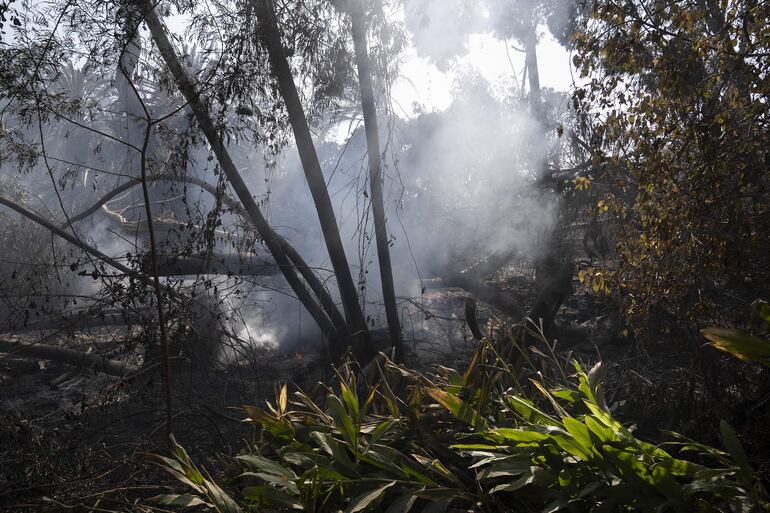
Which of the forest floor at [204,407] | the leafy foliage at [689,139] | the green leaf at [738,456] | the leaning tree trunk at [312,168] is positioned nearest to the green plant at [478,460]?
the green leaf at [738,456]

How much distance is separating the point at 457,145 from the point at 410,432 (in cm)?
1255

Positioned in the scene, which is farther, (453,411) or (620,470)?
(453,411)

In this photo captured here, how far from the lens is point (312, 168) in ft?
24.2

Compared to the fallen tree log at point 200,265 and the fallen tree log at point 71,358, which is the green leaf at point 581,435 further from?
the fallen tree log at point 71,358

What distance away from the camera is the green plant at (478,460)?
175 cm

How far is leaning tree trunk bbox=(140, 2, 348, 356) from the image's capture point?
639 centimetres

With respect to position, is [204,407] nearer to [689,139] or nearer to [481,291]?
[689,139]

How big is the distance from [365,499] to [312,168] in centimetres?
577

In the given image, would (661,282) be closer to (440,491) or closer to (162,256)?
(440,491)

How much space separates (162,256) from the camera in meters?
6.70

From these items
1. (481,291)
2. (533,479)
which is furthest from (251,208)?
(533,479)

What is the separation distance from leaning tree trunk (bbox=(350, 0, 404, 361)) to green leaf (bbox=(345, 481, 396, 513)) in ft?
17.7

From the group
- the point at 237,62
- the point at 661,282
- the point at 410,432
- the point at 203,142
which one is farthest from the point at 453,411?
the point at 203,142

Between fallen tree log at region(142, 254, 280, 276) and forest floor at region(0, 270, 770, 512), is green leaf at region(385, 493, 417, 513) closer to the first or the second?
forest floor at region(0, 270, 770, 512)
